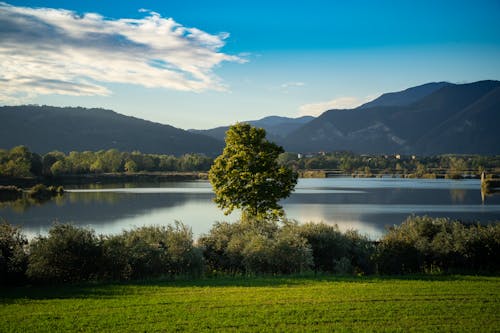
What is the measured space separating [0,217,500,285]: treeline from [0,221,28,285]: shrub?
0.03m

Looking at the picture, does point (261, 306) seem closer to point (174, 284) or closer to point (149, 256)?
point (174, 284)

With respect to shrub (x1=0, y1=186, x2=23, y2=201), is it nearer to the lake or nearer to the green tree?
the lake

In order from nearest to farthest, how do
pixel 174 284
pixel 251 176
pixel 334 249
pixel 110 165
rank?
pixel 174 284
pixel 334 249
pixel 251 176
pixel 110 165

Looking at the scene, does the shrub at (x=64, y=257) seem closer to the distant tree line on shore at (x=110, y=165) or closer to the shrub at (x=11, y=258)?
the shrub at (x=11, y=258)

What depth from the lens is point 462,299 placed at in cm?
1415

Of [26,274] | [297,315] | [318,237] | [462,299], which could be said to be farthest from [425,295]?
[26,274]

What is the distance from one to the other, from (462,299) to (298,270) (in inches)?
295

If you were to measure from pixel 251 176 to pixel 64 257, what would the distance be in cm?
1668

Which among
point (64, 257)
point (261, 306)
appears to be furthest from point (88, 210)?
point (261, 306)

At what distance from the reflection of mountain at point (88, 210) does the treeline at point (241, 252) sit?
28.6 meters

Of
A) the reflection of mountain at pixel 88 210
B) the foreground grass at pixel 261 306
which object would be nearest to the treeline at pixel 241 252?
the foreground grass at pixel 261 306

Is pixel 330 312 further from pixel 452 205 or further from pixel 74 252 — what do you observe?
pixel 452 205

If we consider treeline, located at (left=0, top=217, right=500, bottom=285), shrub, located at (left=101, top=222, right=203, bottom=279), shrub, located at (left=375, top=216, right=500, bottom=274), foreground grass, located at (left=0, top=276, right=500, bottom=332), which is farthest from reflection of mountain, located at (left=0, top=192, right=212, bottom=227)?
shrub, located at (left=375, top=216, right=500, bottom=274)

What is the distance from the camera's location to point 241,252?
20906 millimetres
